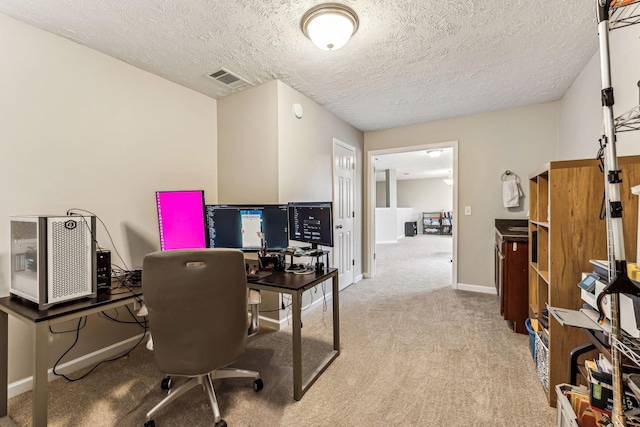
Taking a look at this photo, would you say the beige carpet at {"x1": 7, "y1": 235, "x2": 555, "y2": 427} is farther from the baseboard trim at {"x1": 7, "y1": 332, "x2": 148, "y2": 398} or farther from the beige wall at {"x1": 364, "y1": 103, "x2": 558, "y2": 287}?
the beige wall at {"x1": 364, "y1": 103, "x2": 558, "y2": 287}

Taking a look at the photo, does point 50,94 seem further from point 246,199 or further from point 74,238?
point 246,199

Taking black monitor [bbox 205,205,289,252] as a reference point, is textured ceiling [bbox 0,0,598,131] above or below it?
above

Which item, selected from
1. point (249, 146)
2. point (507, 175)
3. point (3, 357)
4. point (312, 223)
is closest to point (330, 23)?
point (312, 223)

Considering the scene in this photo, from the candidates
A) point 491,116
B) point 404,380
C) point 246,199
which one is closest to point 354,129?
point 491,116

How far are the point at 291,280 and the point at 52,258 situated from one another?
4.41ft

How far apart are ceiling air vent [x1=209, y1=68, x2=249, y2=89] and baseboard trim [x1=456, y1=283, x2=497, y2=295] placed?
150 inches

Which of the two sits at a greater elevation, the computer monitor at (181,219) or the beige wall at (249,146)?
the beige wall at (249,146)

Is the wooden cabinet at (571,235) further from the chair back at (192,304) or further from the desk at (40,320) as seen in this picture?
the desk at (40,320)

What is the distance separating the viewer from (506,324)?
2721 mm

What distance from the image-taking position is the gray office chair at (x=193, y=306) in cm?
133

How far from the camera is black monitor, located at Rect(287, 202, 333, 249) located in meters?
2.12

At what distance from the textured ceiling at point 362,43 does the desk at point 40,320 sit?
181cm

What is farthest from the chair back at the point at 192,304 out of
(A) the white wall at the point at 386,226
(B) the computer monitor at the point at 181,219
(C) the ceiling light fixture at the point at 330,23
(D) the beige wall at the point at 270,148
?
(A) the white wall at the point at 386,226

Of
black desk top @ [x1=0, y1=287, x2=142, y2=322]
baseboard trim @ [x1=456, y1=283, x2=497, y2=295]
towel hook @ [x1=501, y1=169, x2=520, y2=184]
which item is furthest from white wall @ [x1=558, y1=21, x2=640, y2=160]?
black desk top @ [x1=0, y1=287, x2=142, y2=322]
